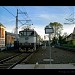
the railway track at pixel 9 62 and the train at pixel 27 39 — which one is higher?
the train at pixel 27 39

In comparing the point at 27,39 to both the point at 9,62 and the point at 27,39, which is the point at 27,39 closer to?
the point at 27,39

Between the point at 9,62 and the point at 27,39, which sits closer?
the point at 9,62

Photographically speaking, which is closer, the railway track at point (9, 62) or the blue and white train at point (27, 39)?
the railway track at point (9, 62)

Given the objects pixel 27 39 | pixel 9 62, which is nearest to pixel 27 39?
pixel 27 39

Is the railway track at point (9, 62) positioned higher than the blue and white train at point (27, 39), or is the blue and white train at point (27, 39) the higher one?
the blue and white train at point (27, 39)

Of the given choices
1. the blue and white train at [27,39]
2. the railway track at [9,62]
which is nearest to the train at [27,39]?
the blue and white train at [27,39]

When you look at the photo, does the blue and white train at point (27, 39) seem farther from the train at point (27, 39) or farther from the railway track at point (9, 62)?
the railway track at point (9, 62)

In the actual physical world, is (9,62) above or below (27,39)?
below

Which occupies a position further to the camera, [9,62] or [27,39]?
[27,39]

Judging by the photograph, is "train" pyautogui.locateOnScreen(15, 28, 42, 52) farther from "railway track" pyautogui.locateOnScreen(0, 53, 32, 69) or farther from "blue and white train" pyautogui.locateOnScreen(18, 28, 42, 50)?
"railway track" pyautogui.locateOnScreen(0, 53, 32, 69)

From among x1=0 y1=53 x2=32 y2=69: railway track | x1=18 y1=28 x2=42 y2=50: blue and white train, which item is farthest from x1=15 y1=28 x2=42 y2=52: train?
x1=0 y1=53 x2=32 y2=69: railway track

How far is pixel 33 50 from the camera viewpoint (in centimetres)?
3656
